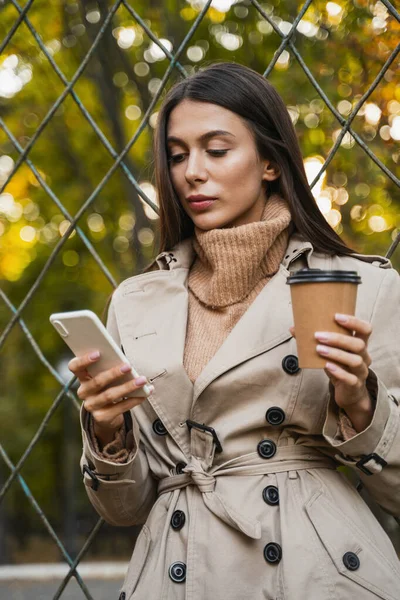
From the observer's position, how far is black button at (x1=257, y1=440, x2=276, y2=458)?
5.97ft

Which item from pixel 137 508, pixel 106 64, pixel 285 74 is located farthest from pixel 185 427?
pixel 106 64

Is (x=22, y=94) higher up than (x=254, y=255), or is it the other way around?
(x=22, y=94)

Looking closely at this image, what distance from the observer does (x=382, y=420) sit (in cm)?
170

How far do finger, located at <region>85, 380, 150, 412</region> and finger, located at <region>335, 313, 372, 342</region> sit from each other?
42 cm

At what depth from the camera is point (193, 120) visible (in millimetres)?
2037

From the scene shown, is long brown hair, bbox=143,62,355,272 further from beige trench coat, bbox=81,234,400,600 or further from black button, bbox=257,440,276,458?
black button, bbox=257,440,276,458

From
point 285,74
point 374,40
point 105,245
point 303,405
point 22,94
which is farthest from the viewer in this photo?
point 105,245

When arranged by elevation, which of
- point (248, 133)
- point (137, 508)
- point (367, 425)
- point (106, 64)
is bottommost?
point (137, 508)

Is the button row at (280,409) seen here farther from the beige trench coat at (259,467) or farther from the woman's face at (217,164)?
the woman's face at (217,164)

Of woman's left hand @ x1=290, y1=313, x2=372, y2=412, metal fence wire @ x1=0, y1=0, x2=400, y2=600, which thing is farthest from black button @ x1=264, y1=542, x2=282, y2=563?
metal fence wire @ x1=0, y1=0, x2=400, y2=600

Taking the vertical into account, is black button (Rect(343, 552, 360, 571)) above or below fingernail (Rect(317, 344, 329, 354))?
below

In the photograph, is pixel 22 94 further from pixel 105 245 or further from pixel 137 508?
pixel 137 508

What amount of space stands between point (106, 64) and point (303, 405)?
3.82 m

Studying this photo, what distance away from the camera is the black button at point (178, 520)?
6.02ft
